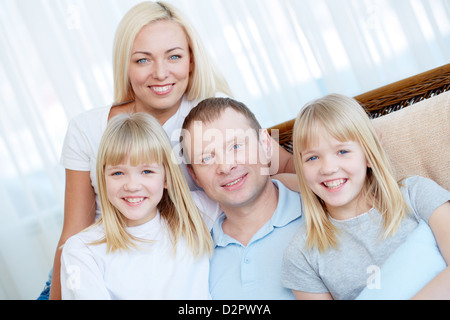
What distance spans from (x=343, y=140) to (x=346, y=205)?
18 centimetres

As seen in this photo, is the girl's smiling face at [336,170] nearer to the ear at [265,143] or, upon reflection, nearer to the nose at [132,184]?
the ear at [265,143]

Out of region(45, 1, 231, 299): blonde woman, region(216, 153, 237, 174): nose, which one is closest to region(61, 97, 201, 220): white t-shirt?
region(45, 1, 231, 299): blonde woman

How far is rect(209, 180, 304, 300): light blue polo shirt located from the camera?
133cm

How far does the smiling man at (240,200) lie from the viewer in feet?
4.45

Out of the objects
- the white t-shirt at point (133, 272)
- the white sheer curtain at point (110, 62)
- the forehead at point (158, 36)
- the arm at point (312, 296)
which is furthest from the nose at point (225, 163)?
the white sheer curtain at point (110, 62)

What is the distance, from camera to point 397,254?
1.13 m

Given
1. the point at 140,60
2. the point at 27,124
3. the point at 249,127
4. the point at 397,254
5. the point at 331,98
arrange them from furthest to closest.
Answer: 1. the point at 27,124
2. the point at 140,60
3. the point at 249,127
4. the point at 331,98
5. the point at 397,254

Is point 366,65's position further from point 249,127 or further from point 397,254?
point 397,254

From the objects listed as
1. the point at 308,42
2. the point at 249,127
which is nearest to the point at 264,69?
the point at 308,42

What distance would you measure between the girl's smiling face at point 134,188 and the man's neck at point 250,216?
0.23m

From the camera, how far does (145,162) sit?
1.43 m

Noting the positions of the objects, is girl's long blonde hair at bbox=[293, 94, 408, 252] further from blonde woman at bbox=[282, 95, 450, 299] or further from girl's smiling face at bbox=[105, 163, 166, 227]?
girl's smiling face at bbox=[105, 163, 166, 227]

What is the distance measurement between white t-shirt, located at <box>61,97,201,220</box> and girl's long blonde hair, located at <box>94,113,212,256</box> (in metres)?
0.19
